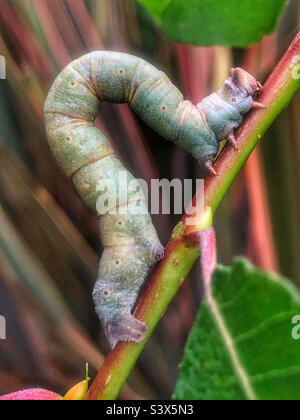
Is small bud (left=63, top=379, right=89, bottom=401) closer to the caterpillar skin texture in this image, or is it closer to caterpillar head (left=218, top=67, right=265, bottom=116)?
the caterpillar skin texture

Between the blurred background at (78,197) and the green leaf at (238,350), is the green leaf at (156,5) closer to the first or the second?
the blurred background at (78,197)

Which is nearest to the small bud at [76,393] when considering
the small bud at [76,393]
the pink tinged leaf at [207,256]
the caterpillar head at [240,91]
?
the small bud at [76,393]

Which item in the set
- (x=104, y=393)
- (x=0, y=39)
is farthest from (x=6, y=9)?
(x=104, y=393)

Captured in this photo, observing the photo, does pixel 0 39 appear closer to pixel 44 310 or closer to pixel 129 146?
pixel 129 146

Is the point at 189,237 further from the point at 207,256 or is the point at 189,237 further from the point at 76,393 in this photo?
the point at 76,393

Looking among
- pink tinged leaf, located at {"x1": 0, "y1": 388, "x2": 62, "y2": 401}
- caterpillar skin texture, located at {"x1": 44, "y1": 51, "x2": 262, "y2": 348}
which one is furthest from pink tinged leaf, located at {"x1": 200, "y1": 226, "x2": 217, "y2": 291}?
pink tinged leaf, located at {"x1": 0, "y1": 388, "x2": 62, "y2": 401}
